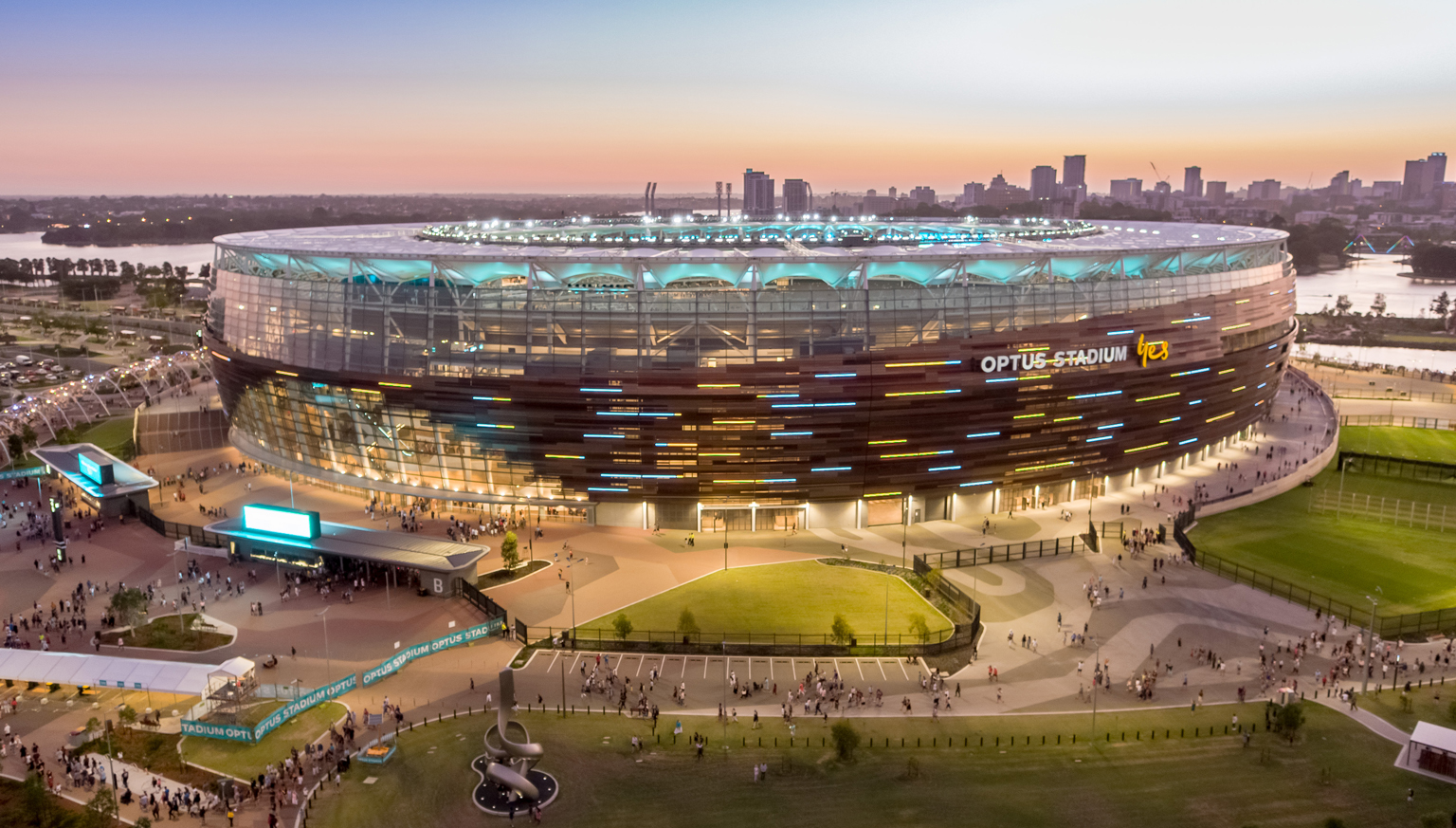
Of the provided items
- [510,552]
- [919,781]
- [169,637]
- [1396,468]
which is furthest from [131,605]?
[1396,468]

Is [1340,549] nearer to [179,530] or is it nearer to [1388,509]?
[1388,509]

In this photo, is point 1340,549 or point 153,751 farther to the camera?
point 1340,549

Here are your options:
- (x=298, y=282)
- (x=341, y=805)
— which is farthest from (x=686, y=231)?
(x=341, y=805)

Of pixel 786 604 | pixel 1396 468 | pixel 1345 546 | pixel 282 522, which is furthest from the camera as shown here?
pixel 1396 468

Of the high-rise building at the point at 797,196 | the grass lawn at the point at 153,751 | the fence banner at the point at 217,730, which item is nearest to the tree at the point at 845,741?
the fence banner at the point at 217,730

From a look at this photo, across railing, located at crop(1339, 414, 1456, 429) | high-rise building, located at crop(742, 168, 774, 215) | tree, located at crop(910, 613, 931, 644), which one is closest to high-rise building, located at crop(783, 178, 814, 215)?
high-rise building, located at crop(742, 168, 774, 215)

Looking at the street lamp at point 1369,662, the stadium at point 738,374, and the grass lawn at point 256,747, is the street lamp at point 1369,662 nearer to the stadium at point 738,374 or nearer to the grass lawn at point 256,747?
the stadium at point 738,374
